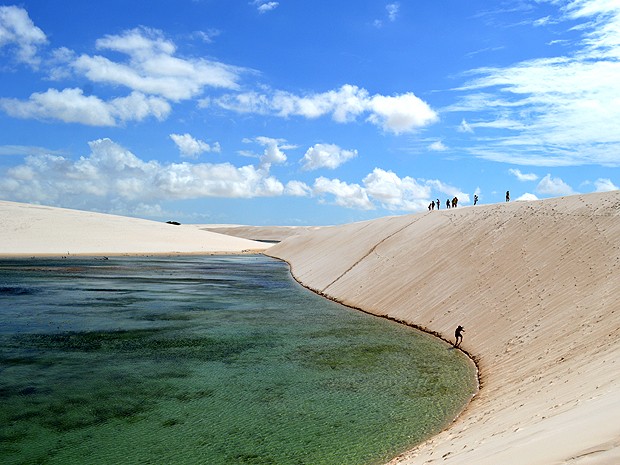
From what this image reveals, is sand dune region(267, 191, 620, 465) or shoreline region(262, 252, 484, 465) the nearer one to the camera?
sand dune region(267, 191, 620, 465)

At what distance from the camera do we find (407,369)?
19141 millimetres

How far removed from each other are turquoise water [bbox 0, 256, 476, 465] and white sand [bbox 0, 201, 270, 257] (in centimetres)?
6031

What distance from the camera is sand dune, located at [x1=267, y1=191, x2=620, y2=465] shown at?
8.80 m

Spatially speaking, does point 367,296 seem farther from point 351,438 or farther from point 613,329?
point 351,438

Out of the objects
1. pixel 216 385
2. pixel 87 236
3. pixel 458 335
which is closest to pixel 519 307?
pixel 458 335

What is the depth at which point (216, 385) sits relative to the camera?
16938 millimetres

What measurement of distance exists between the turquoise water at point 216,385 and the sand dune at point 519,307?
1689mm

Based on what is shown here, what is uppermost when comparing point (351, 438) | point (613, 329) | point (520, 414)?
point (613, 329)

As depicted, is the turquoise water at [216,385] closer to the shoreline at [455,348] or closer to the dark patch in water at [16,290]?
the shoreline at [455,348]

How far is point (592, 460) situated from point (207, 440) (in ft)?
30.6

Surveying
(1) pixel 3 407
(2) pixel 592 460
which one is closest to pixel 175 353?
(1) pixel 3 407

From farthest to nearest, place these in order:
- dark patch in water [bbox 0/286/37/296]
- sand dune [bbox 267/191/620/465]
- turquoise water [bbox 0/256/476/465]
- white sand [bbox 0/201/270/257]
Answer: white sand [bbox 0/201/270/257] < dark patch in water [bbox 0/286/37/296] < turquoise water [bbox 0/256/476/465] < sand dune [bbox 267/191/620/465]

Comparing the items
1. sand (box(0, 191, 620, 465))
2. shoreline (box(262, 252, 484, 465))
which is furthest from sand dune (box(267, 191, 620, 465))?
shoreline (box(262, 252, 484, 465))

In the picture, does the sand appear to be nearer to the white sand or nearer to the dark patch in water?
the dark patch in water
